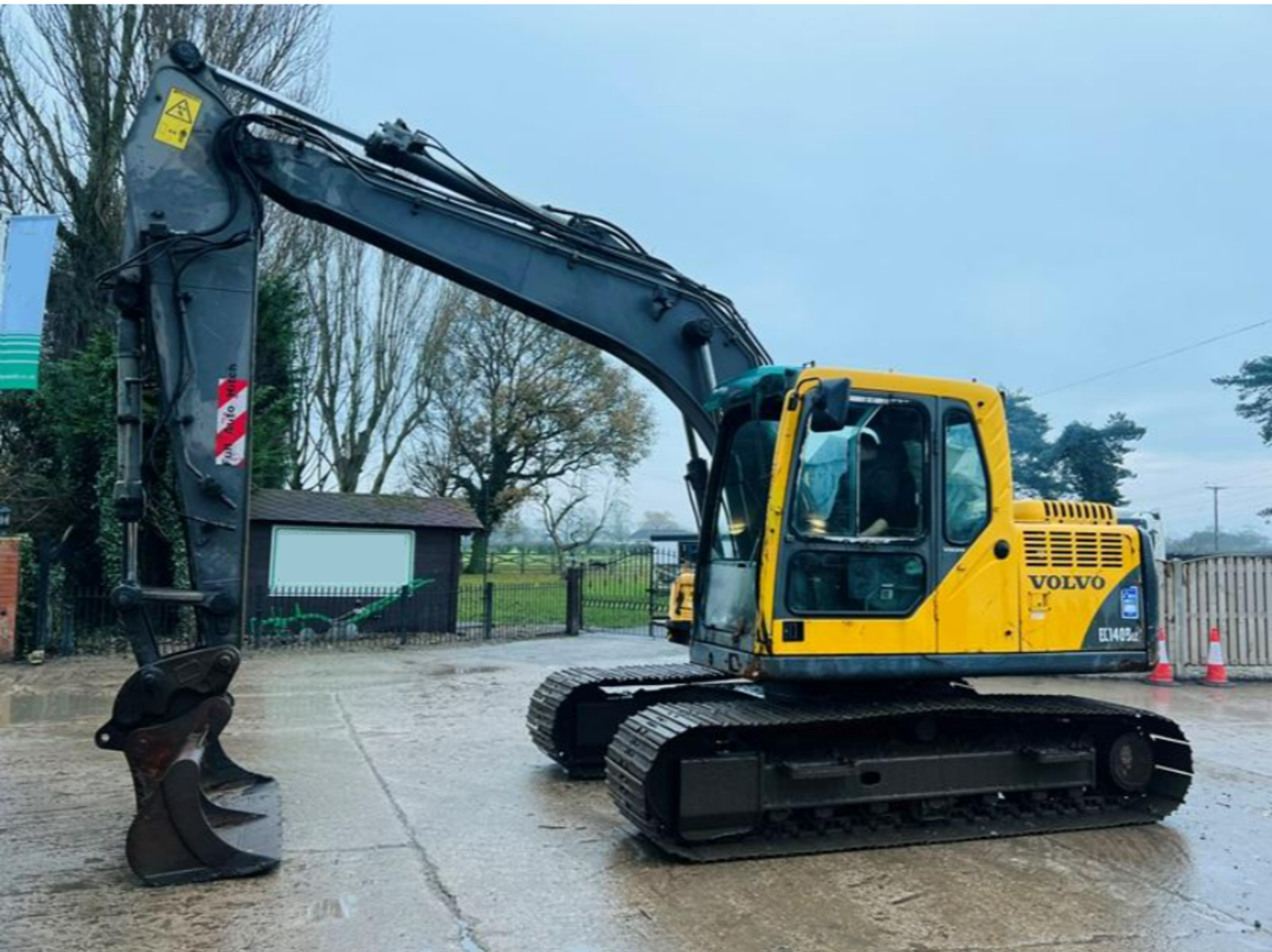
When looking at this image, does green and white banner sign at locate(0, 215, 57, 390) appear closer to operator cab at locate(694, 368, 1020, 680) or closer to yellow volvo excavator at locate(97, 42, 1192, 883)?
yellow volvo excavator at locate(97, 42, 1192, 883)

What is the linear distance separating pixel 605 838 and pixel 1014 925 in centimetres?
218

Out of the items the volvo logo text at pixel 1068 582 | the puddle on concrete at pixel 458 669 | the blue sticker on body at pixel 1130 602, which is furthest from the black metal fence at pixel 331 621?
the blue sticker on body at pixel 1130 602

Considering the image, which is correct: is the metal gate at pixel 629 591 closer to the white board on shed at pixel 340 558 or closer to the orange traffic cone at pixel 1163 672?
the white board on shed at pixel 340 558

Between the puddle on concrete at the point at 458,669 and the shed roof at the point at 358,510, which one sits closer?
the puddle on concrete at the point at 458,669

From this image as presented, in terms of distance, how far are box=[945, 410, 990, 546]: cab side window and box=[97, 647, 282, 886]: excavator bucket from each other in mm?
3978

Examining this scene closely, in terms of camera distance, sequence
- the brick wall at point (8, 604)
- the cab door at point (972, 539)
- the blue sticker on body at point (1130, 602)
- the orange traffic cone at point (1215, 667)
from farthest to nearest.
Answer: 1. the brick wall at point (8, 604)
2. the orange traffic cone at point (1215, 667)
3. the blue sticker on body at point (1130, 602)
4. the cab door at point (972, 539)

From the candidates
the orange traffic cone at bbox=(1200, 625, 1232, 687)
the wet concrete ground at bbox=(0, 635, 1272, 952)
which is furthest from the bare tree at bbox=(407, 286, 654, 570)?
the wet concrete ground at bbox=(0, 635, 1272, 952)

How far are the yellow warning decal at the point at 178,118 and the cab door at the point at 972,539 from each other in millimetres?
4527

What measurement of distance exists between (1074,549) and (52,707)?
375 inches

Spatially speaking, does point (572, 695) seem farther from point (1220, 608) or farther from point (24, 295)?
point (1220, 608)

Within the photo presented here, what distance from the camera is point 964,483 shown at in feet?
18.6

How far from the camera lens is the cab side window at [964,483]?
18.3 ft

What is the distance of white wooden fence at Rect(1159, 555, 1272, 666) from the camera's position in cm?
1235

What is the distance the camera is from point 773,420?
5.72m
